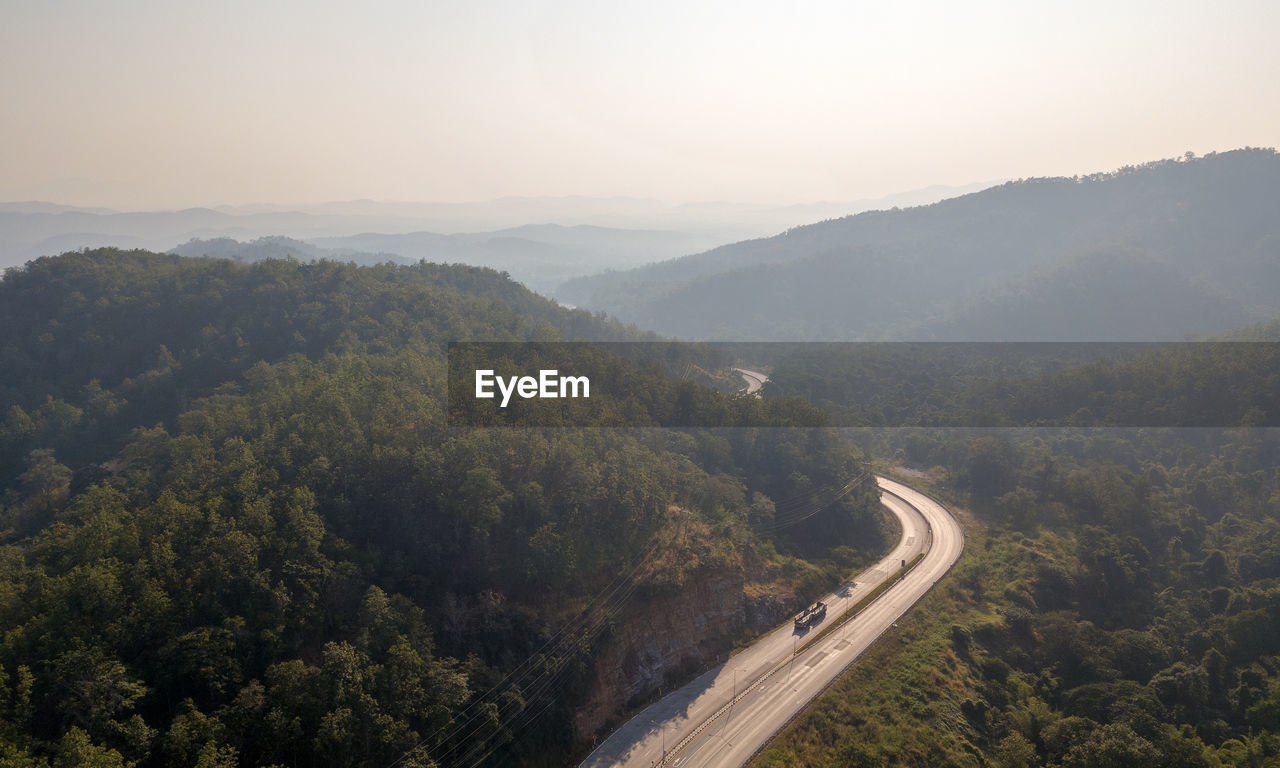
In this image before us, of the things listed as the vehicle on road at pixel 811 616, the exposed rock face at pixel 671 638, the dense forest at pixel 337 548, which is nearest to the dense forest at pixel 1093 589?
the vehicle on road at pixel 811 616

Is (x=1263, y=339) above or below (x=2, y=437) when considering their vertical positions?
above

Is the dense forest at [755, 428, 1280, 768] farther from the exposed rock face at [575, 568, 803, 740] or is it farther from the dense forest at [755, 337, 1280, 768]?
the exposed rock face at [575, 568, 803, 740]

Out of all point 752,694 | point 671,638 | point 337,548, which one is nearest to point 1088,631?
point 752,694

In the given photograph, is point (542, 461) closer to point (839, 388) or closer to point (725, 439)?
point (725, 439)

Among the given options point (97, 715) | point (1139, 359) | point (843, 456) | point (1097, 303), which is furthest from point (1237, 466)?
point (1097, 303)

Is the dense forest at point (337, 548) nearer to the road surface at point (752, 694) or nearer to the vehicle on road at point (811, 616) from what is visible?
the vehicle on road at point (811, 616)
